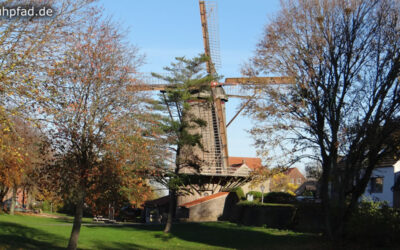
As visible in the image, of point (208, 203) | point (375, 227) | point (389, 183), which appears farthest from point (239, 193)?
point (375, 227)

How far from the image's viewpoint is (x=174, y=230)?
31625 millimetres

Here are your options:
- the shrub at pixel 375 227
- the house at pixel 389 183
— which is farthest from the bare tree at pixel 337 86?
the house at pixel 389 183

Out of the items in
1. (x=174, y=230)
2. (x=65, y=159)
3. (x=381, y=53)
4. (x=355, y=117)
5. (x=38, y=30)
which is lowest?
(x=174, y=230)

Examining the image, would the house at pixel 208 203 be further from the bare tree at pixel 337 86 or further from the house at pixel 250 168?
the bare tree at pixel 337 86

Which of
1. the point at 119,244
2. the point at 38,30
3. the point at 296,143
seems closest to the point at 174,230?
the point at 119,244

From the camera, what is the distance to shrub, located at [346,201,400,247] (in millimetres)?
16172

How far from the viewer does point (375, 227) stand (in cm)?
1645

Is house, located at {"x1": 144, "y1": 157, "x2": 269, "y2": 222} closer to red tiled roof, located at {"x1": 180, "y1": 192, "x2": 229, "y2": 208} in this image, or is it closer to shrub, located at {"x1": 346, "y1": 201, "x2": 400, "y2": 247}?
red tiled roof, located at {"x1": 180, "y1": 192, "x2": 229, "y2": 208}

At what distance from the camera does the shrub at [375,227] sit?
1617 cm

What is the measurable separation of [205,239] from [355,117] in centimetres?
1211

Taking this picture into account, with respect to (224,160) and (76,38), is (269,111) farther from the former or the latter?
(224,160)

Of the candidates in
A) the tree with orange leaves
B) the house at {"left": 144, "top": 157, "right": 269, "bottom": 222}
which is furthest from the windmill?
the tree with orange leaves

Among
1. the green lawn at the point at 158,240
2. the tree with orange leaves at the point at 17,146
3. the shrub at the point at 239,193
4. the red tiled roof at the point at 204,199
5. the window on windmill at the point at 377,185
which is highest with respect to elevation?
the tree with orange leaves at the point at 17,146

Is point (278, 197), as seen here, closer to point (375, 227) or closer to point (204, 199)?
point (204, 199)
